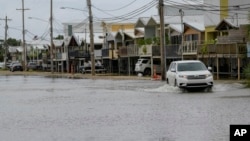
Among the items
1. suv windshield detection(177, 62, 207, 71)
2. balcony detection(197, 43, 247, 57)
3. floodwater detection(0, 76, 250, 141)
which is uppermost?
balcony detection(197, 43, 247, 57)

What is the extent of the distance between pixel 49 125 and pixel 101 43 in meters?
79.9

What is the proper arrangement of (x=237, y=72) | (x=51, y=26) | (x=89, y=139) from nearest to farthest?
(x=89, y=139) → (x=237, y=72) → (x=51, y=26)

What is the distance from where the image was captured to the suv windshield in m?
31.0

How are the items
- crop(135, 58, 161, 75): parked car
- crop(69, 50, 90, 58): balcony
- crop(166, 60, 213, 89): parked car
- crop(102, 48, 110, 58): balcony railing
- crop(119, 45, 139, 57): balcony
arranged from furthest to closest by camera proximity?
crop(69, 50, 90, 58): balcony
crop(102, 48, 110, 58): balcony railing
crop(119, 45, 139, 57): balcony
crop(135, 58, 161, 75): parked car
crop(166, 60, 213, 89): parked car

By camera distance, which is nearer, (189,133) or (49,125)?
(189,133)

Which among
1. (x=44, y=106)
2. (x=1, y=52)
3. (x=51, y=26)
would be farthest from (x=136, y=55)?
(x=1, y=52)

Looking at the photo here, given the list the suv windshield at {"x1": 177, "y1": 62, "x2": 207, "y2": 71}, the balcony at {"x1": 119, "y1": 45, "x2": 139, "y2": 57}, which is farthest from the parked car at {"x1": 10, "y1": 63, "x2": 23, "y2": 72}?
the suv windshield at {"x1": 177, "y1": 62, "x2": 207, "y2": 71}

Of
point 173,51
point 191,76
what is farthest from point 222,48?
point 191,76

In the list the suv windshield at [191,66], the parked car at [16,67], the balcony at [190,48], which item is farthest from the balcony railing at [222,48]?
the parked car at [16,67]

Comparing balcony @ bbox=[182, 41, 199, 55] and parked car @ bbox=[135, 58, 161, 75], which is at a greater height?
balcony @ bbox=[182, 41, 199, 55]

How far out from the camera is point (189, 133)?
13.8 m

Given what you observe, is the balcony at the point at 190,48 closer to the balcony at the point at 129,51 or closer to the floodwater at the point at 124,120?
the balcony at the point at 129,51

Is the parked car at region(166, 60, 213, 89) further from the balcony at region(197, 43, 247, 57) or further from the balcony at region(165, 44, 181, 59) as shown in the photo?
the balcony at region(165, 44, 181, 59)

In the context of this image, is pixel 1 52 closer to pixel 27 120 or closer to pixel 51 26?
pixel 51 26
